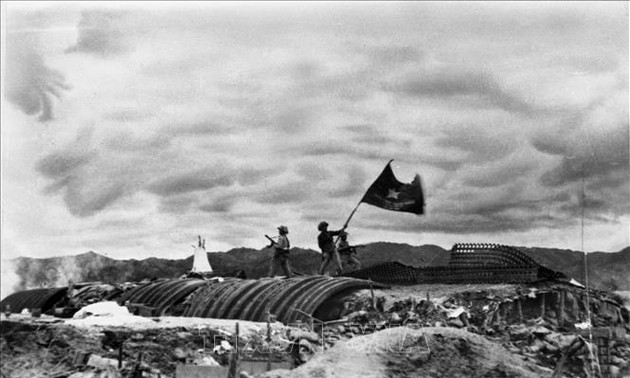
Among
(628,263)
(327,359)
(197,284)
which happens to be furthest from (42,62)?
(628,263)

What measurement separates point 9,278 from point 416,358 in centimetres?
1644

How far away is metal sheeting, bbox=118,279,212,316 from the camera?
19.4 meters

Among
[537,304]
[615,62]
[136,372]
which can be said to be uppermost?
[615,62]

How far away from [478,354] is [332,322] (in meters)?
3.49

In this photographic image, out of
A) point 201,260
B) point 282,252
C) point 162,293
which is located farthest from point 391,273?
point 201,260

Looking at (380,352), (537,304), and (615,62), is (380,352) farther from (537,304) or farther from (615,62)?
(615,62)

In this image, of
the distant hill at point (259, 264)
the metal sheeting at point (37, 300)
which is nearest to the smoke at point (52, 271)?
the distant hill at point (259, 264)

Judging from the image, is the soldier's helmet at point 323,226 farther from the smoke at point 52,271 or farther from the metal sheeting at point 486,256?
the smoke at point 52,271

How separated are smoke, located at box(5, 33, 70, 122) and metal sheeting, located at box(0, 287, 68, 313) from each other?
6.48 metres

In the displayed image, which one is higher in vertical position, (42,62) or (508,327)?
(42,62)

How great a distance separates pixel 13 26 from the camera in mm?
17266

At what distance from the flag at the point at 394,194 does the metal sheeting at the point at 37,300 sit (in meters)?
9.71

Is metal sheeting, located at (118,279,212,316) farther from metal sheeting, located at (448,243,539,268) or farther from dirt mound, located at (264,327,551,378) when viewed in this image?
dirt mound, located at (264,327,551,378)

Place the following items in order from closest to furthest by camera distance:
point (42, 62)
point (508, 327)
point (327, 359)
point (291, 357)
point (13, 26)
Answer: point (327, 359)
point (291, 357)
point (508, 327)
point (13, 26)
point (42, 62)
